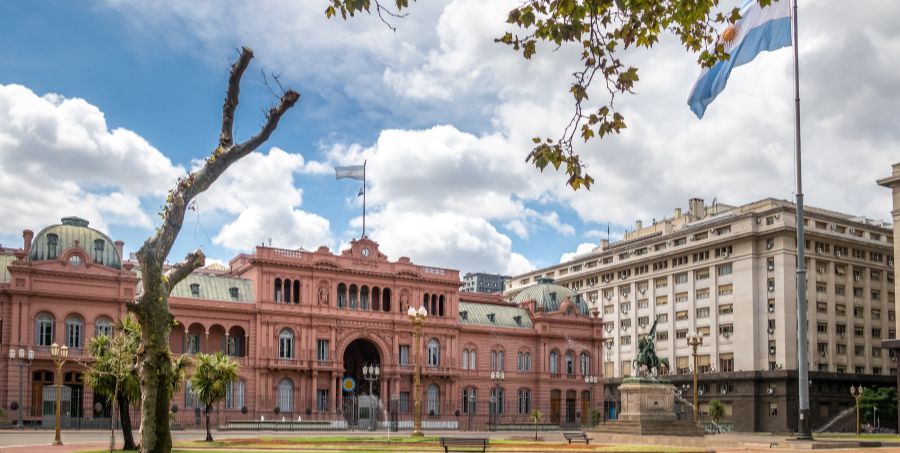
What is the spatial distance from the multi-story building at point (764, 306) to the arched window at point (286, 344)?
44238 millimetres

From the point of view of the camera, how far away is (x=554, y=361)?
94.2 metres

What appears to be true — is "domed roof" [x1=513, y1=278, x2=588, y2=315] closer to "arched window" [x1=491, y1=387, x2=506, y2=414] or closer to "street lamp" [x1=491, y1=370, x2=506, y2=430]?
"street lamp" [x1=491, y1=370, x2=506, y2=430]

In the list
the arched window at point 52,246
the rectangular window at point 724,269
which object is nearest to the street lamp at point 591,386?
the rectangular window at point 724,269

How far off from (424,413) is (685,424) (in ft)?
125

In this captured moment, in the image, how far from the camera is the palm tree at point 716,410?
93.4m

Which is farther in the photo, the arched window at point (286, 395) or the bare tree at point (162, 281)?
the arched window at point (286, 395)

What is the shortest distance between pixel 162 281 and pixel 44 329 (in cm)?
5402

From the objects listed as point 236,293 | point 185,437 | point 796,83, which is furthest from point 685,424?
point 236,293

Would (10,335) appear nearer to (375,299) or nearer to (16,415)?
(16,415)

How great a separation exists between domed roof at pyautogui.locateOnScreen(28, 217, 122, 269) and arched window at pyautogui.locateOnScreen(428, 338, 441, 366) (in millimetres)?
27859

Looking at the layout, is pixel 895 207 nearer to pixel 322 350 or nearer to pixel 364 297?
pixel 364 297

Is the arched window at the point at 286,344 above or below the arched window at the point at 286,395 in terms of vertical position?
above

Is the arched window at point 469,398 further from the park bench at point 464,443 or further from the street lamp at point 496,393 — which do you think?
the park bench at point 464,443

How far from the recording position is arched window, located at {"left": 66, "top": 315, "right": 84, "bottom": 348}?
70.6 meters
